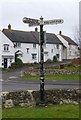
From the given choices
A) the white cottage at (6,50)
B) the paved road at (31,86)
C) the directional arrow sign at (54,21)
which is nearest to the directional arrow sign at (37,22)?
Answer: the directional arrow sign at (54,21)

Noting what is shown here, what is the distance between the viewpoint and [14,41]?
72.2 m

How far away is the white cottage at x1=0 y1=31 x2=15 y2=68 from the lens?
68188 mm

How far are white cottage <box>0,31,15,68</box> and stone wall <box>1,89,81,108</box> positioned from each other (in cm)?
5342

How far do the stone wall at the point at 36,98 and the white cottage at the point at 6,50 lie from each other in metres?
53.4

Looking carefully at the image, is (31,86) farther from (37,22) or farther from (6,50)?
(6,50)

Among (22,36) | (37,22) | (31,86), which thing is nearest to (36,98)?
(37,22)

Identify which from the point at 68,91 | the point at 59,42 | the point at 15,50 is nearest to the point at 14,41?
the point at 15,50

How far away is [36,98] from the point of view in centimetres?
1359

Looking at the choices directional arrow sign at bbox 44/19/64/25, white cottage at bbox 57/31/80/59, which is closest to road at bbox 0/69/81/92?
directional arrow sign at bbox 44/19/64/25

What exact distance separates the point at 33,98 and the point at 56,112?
3.23m

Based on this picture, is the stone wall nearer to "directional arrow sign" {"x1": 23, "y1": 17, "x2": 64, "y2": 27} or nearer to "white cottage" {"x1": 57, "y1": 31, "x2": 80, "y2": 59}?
"directional arrow sign" {"x1": 23, "y1": 17, "x2": 64, "y2": 27}

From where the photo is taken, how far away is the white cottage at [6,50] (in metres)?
68.2

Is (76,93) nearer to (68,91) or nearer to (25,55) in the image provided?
(68,91)

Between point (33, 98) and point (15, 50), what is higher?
point (15, 50)
